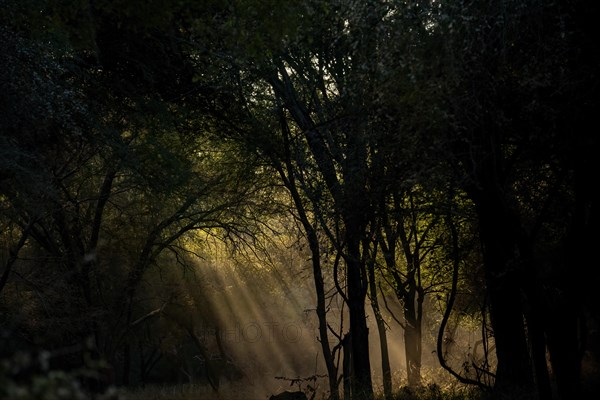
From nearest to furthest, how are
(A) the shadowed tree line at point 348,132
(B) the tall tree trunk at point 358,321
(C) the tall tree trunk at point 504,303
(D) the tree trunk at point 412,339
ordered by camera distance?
(A) the shadowed tree line at point 348,132
(C) the tall tree trunk at point 504,303
(B) the tall tree trunk at point 358,321
(D) the tree trunk at point 412,339

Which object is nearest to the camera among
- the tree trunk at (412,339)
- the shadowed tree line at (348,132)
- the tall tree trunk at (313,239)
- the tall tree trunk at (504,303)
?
the shadowed tree line at (348,132)

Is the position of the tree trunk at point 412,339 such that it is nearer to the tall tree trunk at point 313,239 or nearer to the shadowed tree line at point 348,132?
the shadowed tree line at point 348,132

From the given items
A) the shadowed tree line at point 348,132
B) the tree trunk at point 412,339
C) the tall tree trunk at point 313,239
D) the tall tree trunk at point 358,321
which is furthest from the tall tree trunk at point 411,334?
the tall tree trunk at point 313,239

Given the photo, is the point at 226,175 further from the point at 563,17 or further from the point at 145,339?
the point at 145,339

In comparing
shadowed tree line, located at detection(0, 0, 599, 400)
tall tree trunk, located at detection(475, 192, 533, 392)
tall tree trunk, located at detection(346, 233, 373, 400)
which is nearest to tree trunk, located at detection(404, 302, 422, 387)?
shadowed tree line, located at detection(0, 0, 599, 400)

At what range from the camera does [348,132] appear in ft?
45.3

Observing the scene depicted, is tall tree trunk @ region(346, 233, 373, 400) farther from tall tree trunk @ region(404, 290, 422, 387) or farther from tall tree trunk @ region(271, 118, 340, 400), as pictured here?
tall tree trunk @ region(404, 290, 422, 387)

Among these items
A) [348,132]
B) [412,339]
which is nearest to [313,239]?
[348,132]

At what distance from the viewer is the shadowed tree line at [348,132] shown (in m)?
9.69

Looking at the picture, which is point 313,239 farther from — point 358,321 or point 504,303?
point 504,303

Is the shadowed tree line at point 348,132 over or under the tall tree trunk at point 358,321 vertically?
over

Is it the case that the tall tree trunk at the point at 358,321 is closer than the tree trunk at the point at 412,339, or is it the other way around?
the tall tree trunk at the point at 358,321

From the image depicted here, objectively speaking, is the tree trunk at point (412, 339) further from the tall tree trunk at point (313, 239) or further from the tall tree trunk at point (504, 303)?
the tall tree trunk at point (504, 303)

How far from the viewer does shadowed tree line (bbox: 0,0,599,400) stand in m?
9.69
